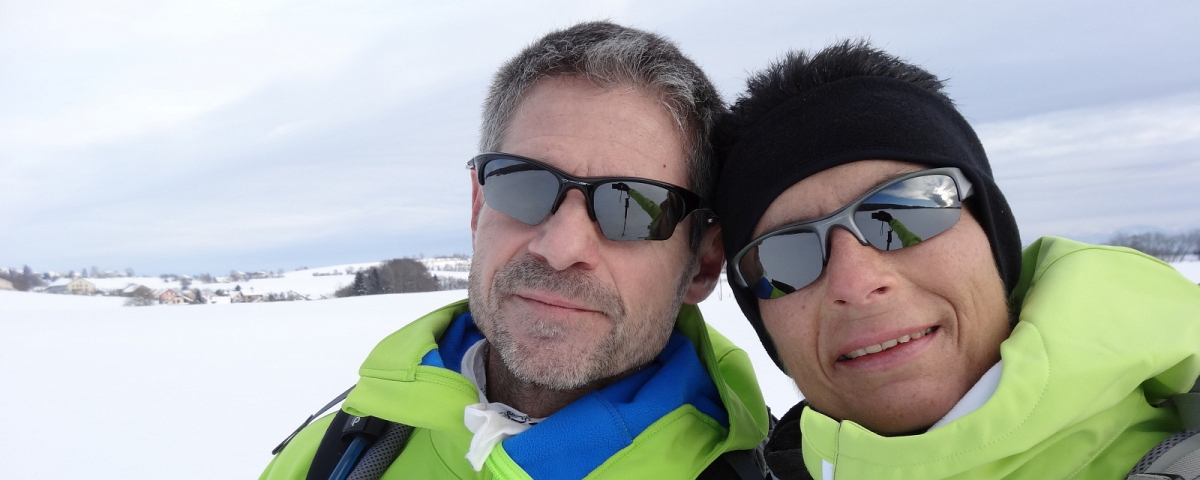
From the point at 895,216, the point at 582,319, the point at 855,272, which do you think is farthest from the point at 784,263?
the point at 582,319

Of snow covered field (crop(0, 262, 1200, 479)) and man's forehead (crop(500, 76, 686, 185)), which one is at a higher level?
man's forehead (crop(500, 76, 686, 185))

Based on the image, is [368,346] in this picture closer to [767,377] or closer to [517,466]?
[767,377]

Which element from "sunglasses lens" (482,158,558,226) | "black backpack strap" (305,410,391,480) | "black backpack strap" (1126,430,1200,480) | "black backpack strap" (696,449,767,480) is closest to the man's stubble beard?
"sunglasses lens" (482,158,558,226)

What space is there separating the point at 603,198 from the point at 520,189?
280 millimetres

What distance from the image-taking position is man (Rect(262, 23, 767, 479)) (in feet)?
5.31

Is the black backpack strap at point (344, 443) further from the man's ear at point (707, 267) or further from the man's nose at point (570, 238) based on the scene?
the man's ear at point (707, 267)

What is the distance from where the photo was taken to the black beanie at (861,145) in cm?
150

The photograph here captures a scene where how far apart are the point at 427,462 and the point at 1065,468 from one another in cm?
162

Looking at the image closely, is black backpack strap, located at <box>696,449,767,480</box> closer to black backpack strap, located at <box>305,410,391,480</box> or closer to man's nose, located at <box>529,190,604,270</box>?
man's nose, located at <box>529,190,604,270</box>

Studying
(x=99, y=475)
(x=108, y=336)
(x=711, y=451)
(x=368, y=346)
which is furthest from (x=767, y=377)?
(x=108, y=336)

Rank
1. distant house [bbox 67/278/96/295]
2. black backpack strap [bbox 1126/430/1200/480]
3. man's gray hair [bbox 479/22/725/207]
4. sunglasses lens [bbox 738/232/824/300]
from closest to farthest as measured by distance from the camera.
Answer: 1. black backpack strap [bbox 1126/430/1200/480]
2. sunglasses lens [bbox 738/232/824/300]
3. man's gray hair [bbox 479/22/725/207]
4. distant house [bbox 67/278/96/295]

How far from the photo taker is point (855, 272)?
1448 millimetres

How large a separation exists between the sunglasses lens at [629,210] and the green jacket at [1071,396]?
0.74m

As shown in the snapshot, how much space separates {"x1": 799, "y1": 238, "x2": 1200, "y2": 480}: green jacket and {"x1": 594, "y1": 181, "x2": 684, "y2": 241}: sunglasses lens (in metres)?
0.74
